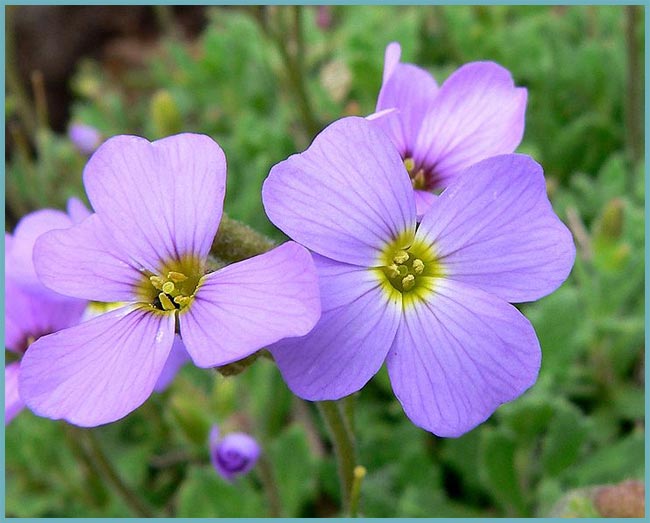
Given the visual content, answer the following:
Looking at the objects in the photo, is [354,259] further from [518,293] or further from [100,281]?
[100,281]

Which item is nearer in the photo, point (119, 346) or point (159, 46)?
point (119, 346)

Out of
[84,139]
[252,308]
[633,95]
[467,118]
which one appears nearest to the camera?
[252,308]

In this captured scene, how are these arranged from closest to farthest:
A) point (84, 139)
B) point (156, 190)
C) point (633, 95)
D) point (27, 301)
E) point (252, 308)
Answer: point (252, 308) → point (156, 190) → point (27, 301) → point (633, 95) → point (84, 139)

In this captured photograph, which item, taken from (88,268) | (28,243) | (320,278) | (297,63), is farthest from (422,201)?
(297,63)

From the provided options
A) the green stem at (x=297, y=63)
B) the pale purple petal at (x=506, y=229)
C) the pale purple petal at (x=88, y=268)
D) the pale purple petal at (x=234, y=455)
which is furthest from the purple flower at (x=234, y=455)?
the green stem at (x=297, y=63)

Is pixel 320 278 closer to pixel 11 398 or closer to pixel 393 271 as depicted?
pixel 393 271

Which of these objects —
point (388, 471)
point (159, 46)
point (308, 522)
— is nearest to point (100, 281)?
point (308, 522)

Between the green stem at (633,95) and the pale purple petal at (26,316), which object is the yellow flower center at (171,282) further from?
the green stem at (633,95)
